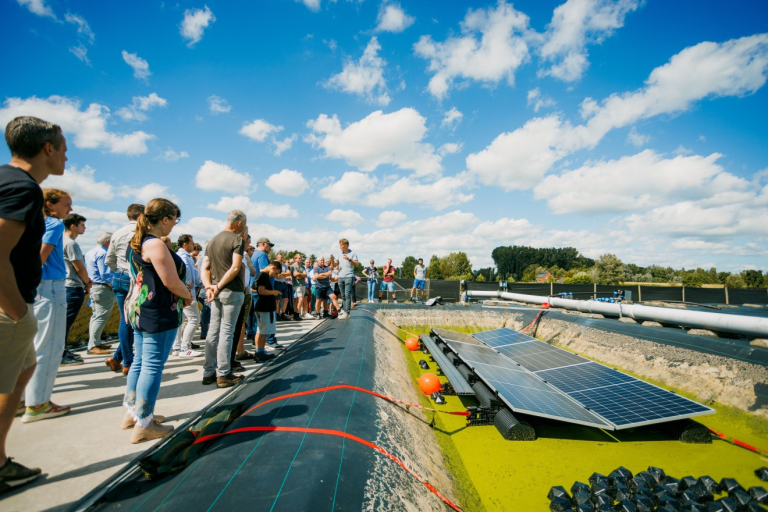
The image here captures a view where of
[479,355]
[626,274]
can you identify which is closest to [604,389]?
[479,355]

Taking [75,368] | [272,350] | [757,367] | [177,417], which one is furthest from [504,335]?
[75,368]

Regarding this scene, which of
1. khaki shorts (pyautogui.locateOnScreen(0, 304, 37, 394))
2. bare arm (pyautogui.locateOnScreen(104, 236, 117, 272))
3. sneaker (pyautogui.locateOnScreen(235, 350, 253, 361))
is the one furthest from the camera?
sneaker (pyautogui.locateOnScreen(235, 350, 253, 361))

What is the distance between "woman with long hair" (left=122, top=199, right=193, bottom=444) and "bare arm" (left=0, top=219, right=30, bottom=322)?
2.64 ft

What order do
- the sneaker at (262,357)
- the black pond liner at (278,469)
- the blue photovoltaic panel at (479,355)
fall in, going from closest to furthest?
the black pond liner at (278,469)
the sneaker at (262,357)
the blue photovoltaic panel at (479,355)

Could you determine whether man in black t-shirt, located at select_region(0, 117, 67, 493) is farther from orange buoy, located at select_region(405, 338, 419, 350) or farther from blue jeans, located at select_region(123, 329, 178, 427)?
orange buoy, located at select_region(405, 338, 419, 350)

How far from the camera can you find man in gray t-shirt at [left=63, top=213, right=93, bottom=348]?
416 centimetres

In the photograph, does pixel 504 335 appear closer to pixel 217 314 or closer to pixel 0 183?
pixel 217 314

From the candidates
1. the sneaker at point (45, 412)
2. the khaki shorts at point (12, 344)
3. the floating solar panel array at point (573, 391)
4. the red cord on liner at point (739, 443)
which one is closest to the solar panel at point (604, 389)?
the floating solar panel array at point (573, 391)

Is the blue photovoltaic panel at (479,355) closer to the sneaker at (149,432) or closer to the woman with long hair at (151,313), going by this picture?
the sneaker at (149,432)

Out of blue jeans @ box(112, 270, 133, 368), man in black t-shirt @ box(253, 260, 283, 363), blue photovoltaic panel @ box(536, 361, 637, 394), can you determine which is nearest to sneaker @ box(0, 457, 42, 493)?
blue jeans @ box(112, 270, 133, 368)

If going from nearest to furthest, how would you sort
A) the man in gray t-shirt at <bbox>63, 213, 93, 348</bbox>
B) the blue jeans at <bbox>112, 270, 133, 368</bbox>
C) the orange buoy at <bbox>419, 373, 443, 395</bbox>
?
the blue jeans at <bbox>112, 270, 133, 368</bbox> < the man in gray t-shirt at <bbox>63, 213, 93, 348</bbox> < the orange buoy at <bbox>419, 373, 443, 395</bbox>

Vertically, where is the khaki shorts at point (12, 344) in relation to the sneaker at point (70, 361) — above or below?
above

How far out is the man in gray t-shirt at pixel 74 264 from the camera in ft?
13.7

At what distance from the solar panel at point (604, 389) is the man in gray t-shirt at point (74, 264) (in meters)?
6.67
